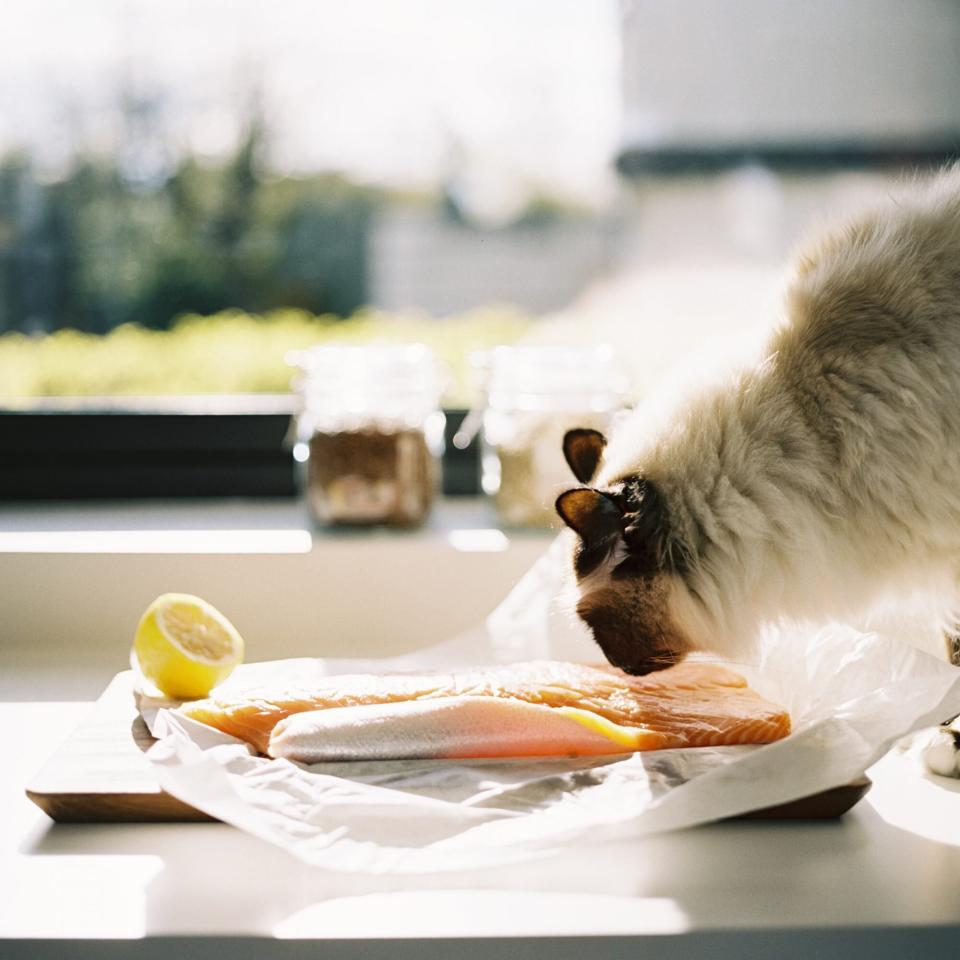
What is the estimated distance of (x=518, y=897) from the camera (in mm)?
847

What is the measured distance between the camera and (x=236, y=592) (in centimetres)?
157

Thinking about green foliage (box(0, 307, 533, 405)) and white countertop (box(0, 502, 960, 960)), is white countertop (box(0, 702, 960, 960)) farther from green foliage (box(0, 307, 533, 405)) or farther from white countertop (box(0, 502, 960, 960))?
green foliage (box(0, 307, 533, 405))

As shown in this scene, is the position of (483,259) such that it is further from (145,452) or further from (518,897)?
(518,897)

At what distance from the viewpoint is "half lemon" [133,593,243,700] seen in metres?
1.21

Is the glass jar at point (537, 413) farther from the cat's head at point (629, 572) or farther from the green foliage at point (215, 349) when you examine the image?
the cat's head at point (629, 572)

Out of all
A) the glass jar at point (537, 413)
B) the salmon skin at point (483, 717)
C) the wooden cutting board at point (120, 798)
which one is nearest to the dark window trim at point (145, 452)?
the glass jar at point (537, 413)

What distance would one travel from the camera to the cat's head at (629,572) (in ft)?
3.19

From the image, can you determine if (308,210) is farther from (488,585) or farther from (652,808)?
(652,808)

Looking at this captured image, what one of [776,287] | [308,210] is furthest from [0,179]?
[776,287]

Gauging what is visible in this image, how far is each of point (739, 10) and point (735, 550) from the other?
1.25 m

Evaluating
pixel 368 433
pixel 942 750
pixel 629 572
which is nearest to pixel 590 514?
pixel 629 572

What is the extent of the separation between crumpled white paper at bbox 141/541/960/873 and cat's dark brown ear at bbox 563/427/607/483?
0.97ft

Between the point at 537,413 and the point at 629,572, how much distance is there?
64cm

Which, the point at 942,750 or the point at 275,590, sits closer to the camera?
the point at 942,750
